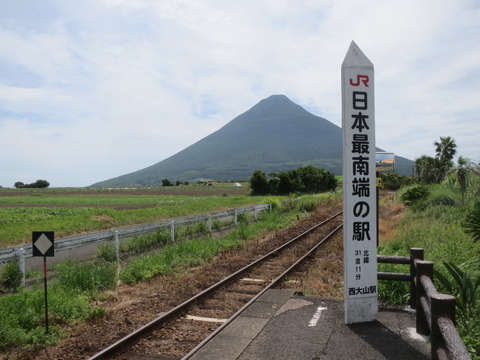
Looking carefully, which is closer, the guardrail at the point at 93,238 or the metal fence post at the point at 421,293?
the metal fence post at the point at 421,293

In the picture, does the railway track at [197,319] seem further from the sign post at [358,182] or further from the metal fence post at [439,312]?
A: the metal fence post at [439,312]

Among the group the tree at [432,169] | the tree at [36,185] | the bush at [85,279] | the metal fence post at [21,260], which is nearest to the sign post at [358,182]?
the bush at [85,279]

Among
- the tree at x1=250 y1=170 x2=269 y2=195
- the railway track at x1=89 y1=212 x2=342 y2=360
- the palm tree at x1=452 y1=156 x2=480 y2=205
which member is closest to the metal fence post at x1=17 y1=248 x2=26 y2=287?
Result: the railway track at x1=89 y1=212 x2=342 y2=360

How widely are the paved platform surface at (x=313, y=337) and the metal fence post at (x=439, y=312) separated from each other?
71 centimetres

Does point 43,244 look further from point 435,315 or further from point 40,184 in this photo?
point 40,184

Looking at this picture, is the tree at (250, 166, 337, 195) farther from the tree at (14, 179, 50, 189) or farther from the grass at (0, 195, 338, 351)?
the tree at (14, 179, 50, 189)

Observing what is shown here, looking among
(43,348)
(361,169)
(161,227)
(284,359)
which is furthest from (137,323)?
(161,227)

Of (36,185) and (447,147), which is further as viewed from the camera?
(36,185)

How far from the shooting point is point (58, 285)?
7840 mm

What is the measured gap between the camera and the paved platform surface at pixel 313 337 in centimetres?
461

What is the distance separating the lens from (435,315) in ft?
12.1

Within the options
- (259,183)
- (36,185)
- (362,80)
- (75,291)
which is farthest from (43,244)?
(36,185)

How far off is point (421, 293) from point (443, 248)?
466 cm

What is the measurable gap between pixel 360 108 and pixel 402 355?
313cm
